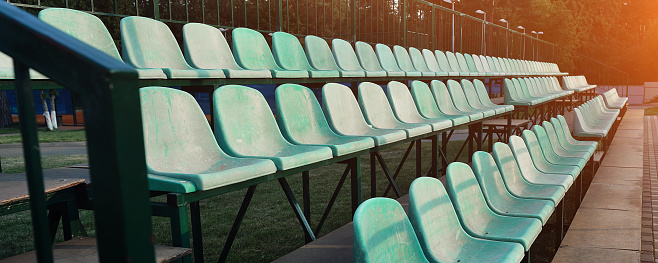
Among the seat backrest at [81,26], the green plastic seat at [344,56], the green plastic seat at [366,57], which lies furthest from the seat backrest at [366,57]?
the seat backrest at [81,26]

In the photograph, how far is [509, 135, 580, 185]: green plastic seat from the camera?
321cm

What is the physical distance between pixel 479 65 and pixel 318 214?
4797 millimetres

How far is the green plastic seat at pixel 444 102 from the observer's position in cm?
452

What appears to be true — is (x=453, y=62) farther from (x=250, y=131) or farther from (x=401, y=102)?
(x=250, y=131)

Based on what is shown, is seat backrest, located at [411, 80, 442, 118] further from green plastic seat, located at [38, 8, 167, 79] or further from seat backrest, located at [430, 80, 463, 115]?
green plastic seat, located at [38, 8, 167, 79]

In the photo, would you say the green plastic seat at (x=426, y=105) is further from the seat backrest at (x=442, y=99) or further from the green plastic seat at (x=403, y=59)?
the green plastic seat at (x=403, y=59)

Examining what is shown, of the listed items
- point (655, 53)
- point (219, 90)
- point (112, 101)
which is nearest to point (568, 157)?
point (219, 90)

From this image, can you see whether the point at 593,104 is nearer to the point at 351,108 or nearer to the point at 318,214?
the point at 318,214

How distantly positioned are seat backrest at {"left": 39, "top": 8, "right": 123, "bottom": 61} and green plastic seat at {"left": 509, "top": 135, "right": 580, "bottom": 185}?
2.52m

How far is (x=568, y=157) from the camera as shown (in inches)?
169

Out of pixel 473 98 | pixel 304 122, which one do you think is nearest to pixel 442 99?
pixel 473 98

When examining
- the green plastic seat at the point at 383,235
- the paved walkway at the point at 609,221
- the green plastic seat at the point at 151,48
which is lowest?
the paved walkway at the point at 609,221

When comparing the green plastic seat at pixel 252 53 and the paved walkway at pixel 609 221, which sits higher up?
the green plastic seat at pixel 252 53

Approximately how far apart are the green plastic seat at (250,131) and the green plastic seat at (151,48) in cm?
26
